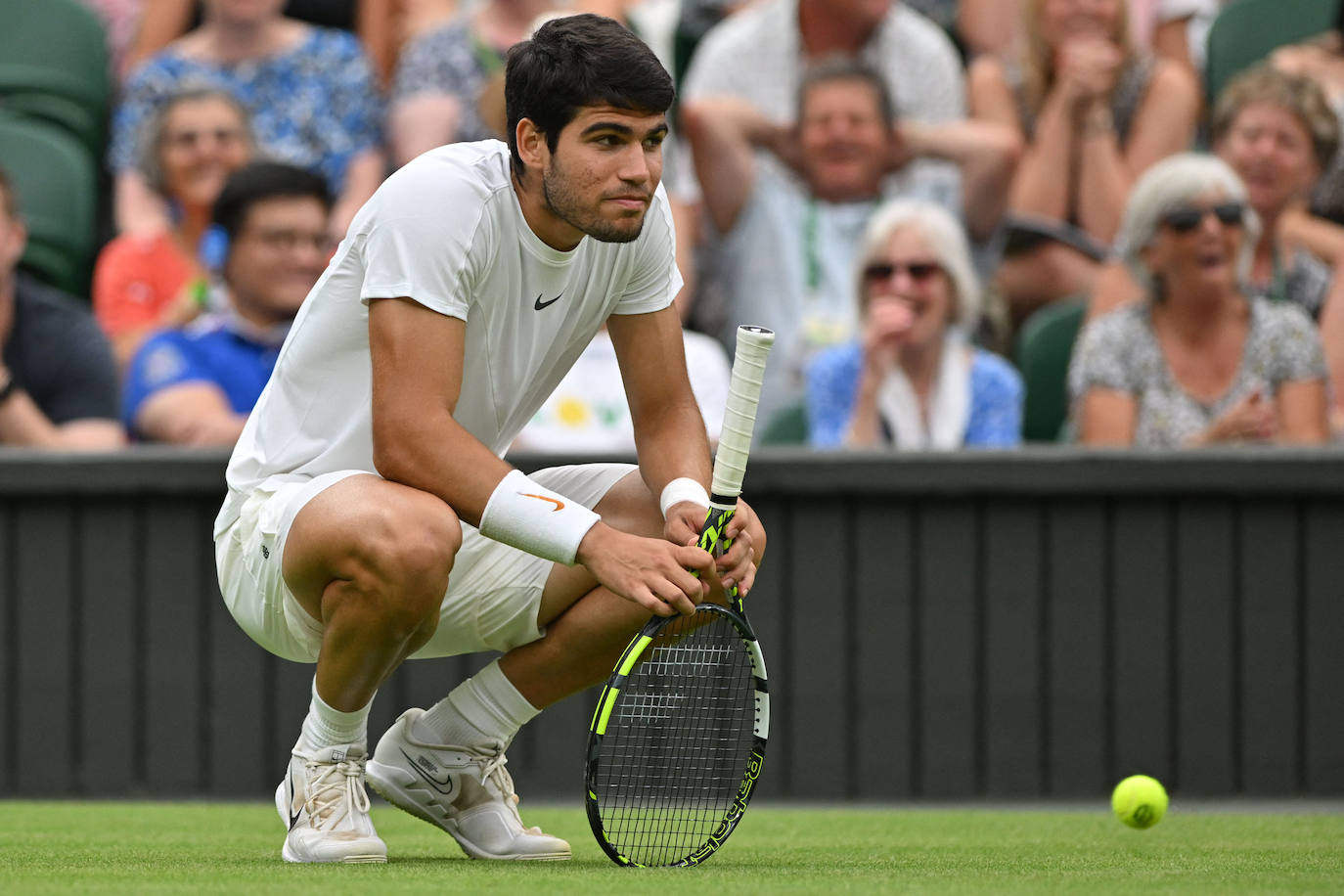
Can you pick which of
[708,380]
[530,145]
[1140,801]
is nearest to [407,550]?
[530,145]

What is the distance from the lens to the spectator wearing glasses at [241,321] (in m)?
6.23

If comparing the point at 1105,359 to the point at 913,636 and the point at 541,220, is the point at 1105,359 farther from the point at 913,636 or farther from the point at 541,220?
the point at 541,220

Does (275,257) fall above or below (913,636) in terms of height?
above

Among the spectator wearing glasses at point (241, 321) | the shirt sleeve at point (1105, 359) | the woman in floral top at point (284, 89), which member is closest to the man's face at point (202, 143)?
the woman in floral top at point (284, 89)

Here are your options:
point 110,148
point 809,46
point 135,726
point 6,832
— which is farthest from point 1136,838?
point 110,148

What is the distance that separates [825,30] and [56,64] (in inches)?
122

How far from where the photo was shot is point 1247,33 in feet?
24.0

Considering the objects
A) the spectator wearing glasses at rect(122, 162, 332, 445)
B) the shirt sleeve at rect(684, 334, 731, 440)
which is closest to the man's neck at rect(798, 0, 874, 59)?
the shirt sleeve at rect(684, 334, 731, 440)

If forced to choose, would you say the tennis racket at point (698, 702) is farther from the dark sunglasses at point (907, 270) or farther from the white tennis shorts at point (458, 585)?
the dark sunglasses at point (907, 270)

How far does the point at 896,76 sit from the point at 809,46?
1.13 feet

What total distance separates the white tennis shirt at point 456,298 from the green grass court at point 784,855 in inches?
29.7

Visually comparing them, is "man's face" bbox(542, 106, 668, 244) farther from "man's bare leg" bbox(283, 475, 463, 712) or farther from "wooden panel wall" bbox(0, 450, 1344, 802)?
"wooden panel wall" bbox(0, 450, 1344, 802)

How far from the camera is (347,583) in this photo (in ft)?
10.7

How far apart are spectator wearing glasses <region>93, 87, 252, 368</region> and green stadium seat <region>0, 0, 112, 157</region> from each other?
25.6 inches
